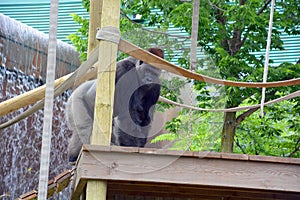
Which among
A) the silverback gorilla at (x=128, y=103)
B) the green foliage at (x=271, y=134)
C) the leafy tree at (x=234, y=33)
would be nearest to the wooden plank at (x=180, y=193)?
the silverback gorilla at (x=128, y=103)

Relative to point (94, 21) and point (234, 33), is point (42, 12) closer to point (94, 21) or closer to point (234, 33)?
point (234, 33)

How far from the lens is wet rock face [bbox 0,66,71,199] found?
26.5 feet

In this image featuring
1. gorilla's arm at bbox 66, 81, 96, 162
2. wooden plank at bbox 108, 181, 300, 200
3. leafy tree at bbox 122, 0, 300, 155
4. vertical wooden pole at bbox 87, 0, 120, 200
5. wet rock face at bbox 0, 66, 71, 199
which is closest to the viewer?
vertical wooden pole at bbox 87, 0, 120, 200

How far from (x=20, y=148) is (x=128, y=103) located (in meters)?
4.56

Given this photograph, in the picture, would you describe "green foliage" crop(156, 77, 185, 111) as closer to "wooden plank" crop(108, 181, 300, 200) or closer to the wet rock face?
"wooden plank" crop(108, 181, 300, 200)

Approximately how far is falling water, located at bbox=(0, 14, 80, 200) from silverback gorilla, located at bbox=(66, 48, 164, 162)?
3952 mm

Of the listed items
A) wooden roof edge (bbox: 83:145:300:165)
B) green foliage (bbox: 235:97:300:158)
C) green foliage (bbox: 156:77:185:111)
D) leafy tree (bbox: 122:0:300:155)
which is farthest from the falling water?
wooden roof edge (bbox: 83:145:300:165)

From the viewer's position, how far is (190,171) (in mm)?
3521

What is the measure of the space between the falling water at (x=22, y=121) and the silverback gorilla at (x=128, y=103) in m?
3.95

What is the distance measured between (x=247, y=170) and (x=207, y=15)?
9.95ft

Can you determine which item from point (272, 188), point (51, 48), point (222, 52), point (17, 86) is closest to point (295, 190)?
point (272, 188)

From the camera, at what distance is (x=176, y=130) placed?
11.7 feet

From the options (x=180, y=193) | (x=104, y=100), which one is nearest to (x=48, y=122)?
(x=104, y=100)

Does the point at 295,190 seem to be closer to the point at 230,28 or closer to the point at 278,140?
the point at 230,28
